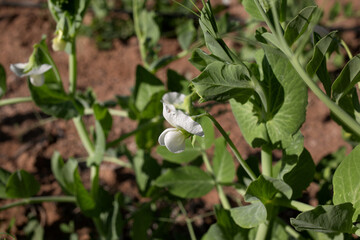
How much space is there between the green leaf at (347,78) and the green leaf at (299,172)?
0.14 m

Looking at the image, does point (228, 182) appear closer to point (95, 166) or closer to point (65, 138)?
point (95, 166)

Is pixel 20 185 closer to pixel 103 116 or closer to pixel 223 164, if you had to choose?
pixel 103 116

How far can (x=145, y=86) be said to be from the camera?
103cm

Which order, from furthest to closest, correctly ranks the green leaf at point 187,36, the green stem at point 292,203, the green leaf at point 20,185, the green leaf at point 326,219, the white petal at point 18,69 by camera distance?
the green leaf at point 187,36 < the green leaf at point 20,185 < the white petal at point 18,69 < the green stem at point 292,203 < the green leaf at point 326,219

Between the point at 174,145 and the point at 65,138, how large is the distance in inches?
43.9

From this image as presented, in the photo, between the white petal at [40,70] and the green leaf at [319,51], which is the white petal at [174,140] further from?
the white petal at [40,70]

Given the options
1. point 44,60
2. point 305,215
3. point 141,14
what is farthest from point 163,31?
point 305,215

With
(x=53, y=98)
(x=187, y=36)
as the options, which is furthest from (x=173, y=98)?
(x=187, y=36)

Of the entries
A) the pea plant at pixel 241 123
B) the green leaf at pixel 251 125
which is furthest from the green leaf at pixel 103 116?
the green leaf at pixel 251 125

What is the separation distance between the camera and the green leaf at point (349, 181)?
0.59m

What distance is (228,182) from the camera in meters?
0.88

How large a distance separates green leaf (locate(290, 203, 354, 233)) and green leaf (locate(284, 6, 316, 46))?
0.27 metres

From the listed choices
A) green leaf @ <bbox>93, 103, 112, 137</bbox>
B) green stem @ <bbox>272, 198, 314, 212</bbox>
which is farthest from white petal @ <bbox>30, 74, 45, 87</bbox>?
green stem @ <bbox>272, 198, 314, 212</bbox>

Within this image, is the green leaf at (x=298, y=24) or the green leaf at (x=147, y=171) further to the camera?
the green leaf at (x=147, y=171)
